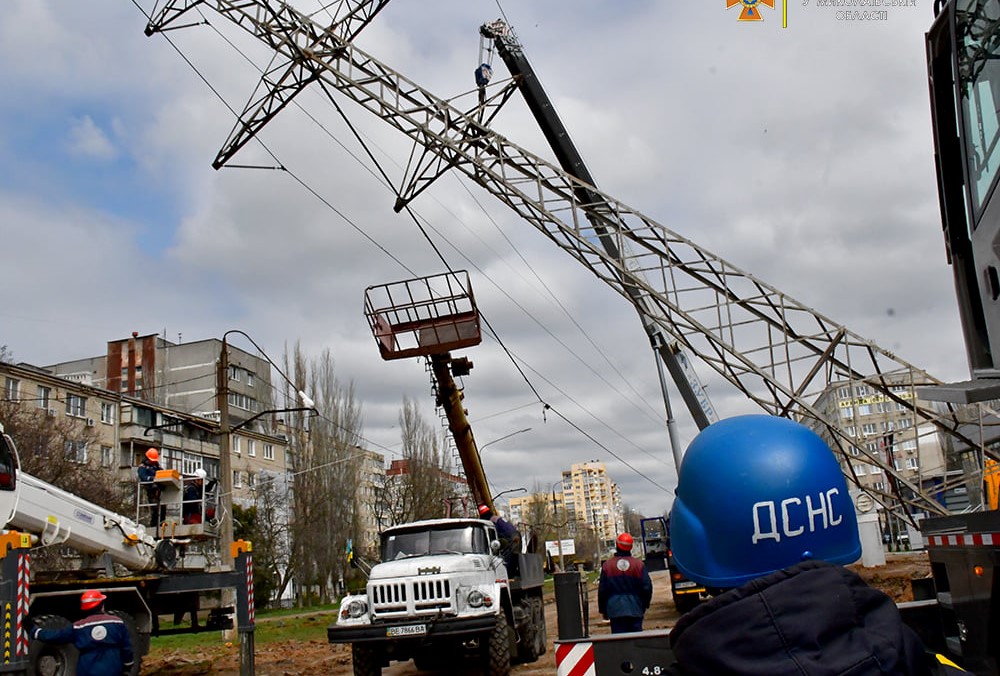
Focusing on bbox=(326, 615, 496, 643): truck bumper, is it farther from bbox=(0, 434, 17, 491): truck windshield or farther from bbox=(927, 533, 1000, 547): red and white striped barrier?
bbox=(927, 533, 1000, 547): red and white striped barrier

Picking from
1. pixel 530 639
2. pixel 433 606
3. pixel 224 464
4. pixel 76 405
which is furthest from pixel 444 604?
pixel 76 405

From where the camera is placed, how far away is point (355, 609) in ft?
36.7

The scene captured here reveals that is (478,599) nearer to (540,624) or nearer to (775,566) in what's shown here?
(540,624)

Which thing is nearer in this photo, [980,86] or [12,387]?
[980,86]

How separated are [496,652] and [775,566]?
9.31m

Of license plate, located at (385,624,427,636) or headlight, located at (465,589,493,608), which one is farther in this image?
headlight, located at (465,589,493,608)

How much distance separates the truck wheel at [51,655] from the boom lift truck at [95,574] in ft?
0.04

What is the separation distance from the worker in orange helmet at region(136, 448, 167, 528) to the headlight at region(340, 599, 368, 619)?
15.7 feet

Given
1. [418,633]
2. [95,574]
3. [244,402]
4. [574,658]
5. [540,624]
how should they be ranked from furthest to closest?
[244,402] → [540,624] → [95,574] → [418,633] → [574,658]

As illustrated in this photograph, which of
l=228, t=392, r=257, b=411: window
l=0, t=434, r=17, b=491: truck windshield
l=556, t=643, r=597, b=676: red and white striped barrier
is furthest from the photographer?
l=228, t=392, r=257, b=411: window

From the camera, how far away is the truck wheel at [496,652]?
416 inches

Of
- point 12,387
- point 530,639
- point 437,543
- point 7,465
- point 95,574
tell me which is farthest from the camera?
point 12,387

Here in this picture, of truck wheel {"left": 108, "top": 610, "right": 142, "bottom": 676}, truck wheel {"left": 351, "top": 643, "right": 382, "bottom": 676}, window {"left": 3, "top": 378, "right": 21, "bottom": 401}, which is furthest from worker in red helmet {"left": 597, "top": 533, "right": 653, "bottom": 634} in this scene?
window {"left": 3, "top": 378, "right": 21, "bottom": 401}

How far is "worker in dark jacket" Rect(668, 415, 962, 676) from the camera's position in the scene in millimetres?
1553
